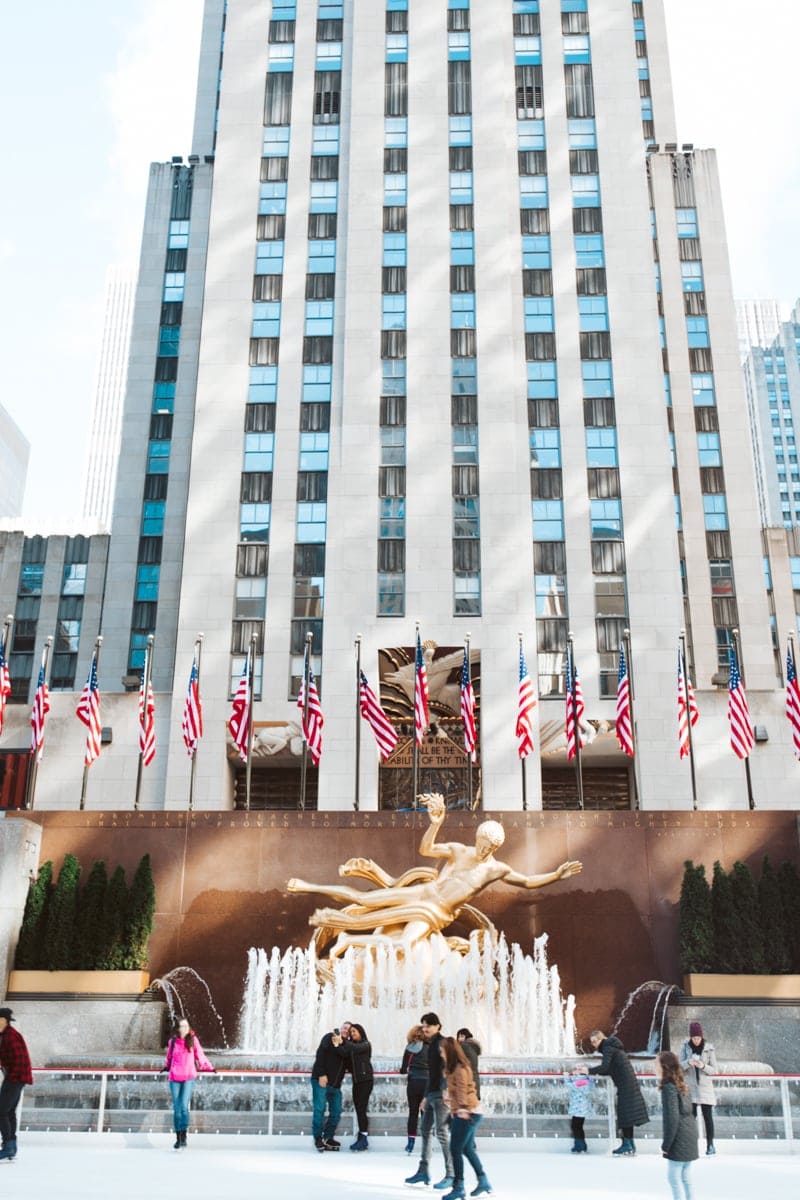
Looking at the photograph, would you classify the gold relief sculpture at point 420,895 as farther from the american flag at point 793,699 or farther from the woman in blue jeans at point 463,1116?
the woman in blue jeans at point 463,1116

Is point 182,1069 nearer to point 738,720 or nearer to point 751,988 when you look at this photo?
point 751,988

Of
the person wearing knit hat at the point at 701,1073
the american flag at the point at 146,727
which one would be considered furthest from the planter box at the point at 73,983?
the person wearing knit hat at the point at 701,1073

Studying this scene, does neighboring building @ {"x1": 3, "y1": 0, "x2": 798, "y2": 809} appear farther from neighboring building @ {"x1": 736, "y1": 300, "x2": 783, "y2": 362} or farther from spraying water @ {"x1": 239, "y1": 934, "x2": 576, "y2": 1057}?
neighboring building @ {"x1": 736, "y1": 300, "x2": 783, "y2": 362}

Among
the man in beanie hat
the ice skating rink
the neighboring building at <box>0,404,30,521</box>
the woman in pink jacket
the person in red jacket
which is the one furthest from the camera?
the neighboring building at <box>0,404,30,521</box>

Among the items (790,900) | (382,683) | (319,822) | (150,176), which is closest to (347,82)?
(150,176)

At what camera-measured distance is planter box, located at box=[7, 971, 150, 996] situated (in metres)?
26.2

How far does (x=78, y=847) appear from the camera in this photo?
28.6 meters

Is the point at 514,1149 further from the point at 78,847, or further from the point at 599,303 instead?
the point at 599,303

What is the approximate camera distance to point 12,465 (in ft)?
402

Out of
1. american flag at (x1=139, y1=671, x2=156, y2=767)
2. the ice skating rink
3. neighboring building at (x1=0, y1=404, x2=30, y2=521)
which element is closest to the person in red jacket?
the ice skating rink

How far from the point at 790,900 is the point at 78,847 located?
17.2 m

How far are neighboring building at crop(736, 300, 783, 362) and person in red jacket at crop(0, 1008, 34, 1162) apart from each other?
17595 cm

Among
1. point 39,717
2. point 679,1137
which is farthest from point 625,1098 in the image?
point 39,717

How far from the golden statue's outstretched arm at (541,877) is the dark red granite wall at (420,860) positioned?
1.36 metres
